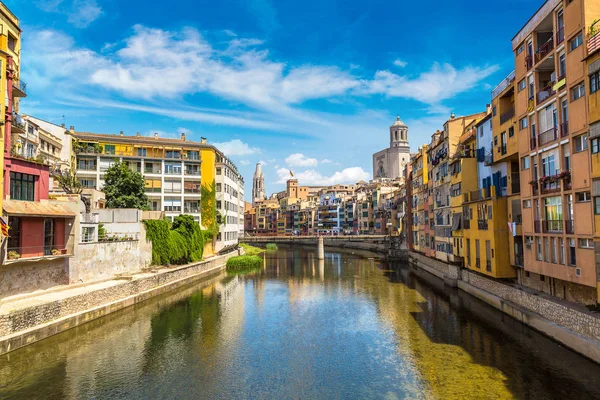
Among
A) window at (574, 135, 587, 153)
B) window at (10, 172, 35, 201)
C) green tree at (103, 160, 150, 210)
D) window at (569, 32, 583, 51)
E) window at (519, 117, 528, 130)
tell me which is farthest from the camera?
green tree at (103, 160, 150, 210)

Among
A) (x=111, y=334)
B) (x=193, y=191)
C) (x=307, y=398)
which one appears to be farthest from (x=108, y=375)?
(x=193, y=191)

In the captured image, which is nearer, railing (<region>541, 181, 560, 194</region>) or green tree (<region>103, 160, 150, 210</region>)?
railing (<region>541, 181, 560, 194</region>)

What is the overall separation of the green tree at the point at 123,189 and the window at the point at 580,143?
175 feet

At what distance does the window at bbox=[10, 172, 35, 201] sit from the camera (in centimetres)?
2925

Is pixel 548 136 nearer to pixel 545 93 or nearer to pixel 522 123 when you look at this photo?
pixel 545 93

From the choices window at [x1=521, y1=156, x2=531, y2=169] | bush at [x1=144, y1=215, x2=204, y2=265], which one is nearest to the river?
window at [x1=521, y1=156, x2=531, y2=169]

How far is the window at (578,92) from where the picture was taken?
2317 cm

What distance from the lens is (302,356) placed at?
967 inches

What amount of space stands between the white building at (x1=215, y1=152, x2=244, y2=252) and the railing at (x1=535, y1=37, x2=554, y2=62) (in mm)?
55968

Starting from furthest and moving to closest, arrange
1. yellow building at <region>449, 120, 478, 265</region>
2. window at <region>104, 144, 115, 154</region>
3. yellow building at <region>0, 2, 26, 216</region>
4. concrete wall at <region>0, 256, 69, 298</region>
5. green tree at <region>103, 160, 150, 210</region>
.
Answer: window at <region>104, 144, 115, 154</region> → green tree at <region>103, 160, 150, 210</region> → yellow building at <region>449, 120, 478, 265</region> → concrete wall at <region>0, 256, 69, 298</region> → yellow building at <region>0, 2, 26, 216</region>

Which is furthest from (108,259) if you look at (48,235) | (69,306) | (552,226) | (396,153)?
(396,153)

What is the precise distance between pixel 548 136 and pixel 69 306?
3539 cm

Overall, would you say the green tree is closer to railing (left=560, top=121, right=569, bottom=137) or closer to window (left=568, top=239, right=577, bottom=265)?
railing (left=560, top=121, right=569, bottom=137)

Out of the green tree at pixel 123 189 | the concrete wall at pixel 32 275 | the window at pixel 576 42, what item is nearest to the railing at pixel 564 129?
the window at pixel 576 42
